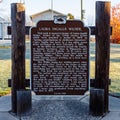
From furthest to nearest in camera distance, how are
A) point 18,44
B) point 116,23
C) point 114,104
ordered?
point 116,23 → point 114,104 → point 18,44

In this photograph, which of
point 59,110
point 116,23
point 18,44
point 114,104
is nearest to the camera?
point 18,44

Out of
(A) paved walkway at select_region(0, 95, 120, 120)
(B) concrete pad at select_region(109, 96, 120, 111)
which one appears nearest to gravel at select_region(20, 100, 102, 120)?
(A) paved walkway at select_region(0, 95, 120, 120)

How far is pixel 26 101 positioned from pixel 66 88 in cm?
65

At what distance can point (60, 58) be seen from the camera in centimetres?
574

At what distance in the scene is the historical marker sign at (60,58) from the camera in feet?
18.6

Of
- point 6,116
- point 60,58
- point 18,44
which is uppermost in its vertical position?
point 18,44

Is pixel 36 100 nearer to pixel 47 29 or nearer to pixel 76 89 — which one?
pixel 76 89

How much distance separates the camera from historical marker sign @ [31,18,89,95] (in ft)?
18.6

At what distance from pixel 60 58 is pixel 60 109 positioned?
2.75 feet

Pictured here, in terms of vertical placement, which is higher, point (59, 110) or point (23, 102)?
point (23, 102)

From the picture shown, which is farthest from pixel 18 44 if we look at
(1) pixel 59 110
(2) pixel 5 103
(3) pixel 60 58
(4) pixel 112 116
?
(4) pixel 112 116

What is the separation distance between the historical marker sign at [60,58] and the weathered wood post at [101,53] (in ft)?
0.57

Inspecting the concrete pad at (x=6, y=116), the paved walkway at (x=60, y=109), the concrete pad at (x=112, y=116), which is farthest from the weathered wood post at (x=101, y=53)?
the concrete pad at (x=6, y=116)

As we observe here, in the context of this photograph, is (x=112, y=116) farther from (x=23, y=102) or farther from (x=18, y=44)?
(x=18, y=44)
